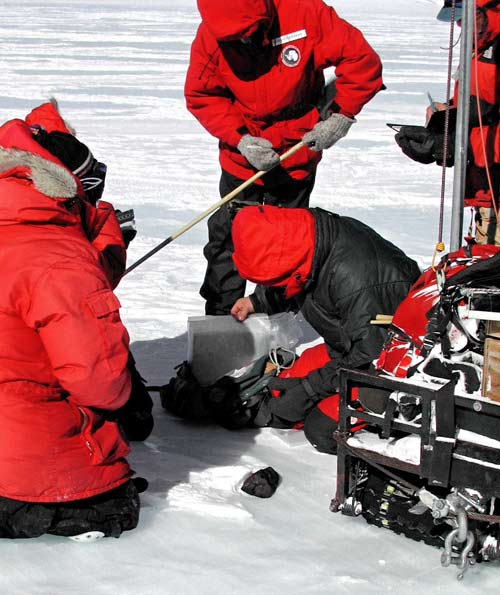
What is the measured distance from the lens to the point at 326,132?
4.34 meters

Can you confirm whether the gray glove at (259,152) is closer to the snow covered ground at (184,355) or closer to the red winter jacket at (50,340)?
the snow covered ground at (184,355)

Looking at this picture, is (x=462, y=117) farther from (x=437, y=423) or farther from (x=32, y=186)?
(x=32, y=186)

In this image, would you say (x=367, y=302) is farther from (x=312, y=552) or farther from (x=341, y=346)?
(x=312, y=552)

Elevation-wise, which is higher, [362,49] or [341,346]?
[362,49]

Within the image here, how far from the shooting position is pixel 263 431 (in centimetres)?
368

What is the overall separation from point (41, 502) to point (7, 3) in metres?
24.4

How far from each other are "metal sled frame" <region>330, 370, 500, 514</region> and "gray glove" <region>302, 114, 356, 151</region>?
187 centimetres

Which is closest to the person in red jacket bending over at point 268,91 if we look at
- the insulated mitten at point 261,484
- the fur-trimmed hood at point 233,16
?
the fur-trimmed hood at point 233,16

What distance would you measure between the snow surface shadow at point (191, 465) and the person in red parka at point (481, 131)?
5.24 feet

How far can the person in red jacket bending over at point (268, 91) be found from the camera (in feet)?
13.9

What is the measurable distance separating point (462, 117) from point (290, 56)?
0.88m

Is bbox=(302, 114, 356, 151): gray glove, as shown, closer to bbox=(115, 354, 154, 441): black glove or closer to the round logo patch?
the round logo patch

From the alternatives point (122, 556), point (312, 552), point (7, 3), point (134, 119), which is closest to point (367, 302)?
point (312, 552)

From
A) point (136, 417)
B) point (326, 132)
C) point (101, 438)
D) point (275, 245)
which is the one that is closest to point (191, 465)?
point (136, 417)
